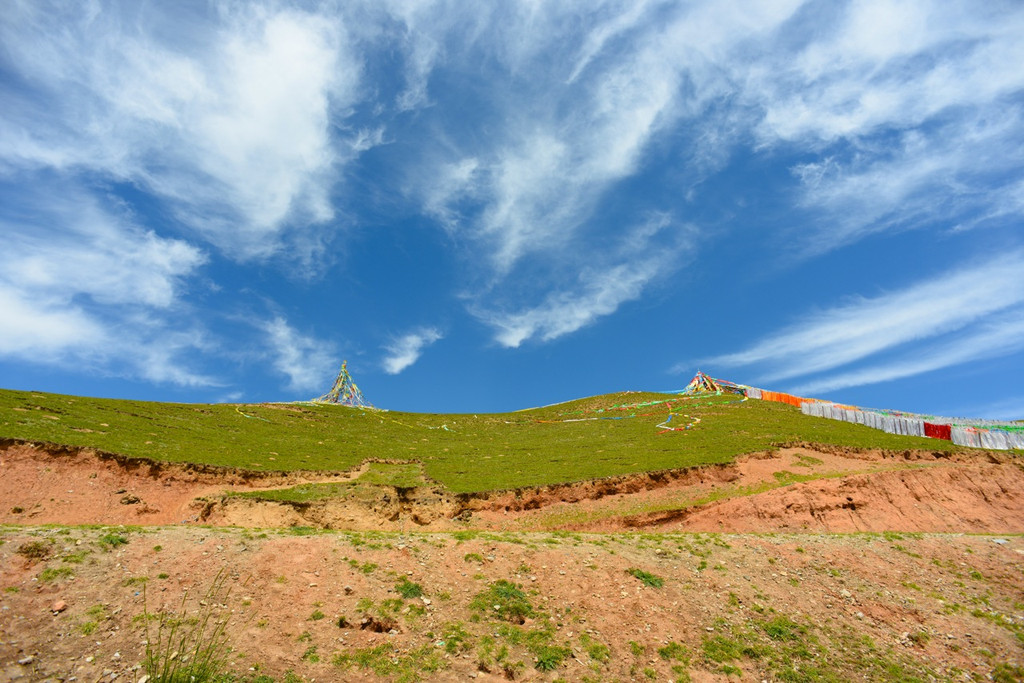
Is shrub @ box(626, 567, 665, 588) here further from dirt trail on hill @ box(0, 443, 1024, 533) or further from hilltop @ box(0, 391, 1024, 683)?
dirt trail on hill @ box(0, 443, 1024, 533)

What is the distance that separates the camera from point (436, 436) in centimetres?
5753

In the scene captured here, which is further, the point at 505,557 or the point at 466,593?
the point at 505,557

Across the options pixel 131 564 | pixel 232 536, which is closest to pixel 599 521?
pixel 232 536

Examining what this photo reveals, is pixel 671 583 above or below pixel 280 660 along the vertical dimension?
above

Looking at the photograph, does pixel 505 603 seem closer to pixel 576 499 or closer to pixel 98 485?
pixel 576 499

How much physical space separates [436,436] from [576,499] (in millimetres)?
25022

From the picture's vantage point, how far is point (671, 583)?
2225 cm

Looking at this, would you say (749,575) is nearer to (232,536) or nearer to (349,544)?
(349,544)

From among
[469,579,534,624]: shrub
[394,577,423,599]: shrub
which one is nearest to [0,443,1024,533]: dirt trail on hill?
[469,579,534,624]: shrub

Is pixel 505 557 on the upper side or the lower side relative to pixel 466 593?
upper

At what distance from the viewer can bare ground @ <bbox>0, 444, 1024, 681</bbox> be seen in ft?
54.5

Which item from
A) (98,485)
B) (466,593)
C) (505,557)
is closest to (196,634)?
(466,593)

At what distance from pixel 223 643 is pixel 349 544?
22.7 feet

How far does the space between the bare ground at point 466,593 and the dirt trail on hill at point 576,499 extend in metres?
0.21
